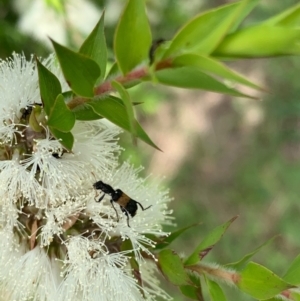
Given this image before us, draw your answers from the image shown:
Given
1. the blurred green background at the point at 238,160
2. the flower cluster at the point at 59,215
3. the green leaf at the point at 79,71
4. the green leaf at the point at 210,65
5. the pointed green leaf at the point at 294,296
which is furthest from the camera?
the blurred green background at the point at 238,160

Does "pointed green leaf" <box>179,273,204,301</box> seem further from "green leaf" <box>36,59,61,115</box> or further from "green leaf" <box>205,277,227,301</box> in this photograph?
"green leaf" <box>36,59,61,115</box>

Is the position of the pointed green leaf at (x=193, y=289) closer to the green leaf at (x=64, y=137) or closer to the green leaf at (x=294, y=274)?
the green leaf at (x=294, y=274)

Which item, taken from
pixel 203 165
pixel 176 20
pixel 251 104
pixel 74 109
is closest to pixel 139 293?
pixel 74 109

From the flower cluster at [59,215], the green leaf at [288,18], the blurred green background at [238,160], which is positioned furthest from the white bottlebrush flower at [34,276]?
the blurred green background at [238,160]

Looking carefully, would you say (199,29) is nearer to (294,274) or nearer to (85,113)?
(85,113)

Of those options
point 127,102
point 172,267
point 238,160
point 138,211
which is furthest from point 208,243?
point 238,160

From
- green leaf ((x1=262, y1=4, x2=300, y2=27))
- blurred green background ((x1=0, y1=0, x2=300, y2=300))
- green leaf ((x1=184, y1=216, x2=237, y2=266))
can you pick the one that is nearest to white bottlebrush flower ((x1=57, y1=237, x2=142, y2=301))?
green leaf ((x1=184, y1=216, x2=237, y2=266))
